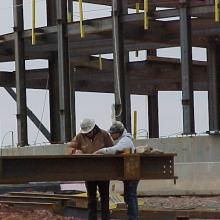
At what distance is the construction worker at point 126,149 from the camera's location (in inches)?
396

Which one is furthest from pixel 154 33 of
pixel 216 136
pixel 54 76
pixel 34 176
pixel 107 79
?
pixel 34 176

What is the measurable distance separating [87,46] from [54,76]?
1.90 meters

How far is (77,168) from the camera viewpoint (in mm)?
9656

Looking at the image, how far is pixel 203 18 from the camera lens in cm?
2339

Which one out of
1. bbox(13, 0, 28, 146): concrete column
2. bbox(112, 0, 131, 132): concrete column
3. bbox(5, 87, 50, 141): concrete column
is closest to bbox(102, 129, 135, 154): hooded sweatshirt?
bbox(112, 0, 131, 132): concrete column

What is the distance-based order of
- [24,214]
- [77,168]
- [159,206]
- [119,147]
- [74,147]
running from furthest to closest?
[159,206] < [24,214] < [74,147] < [119,147] < [77,168]

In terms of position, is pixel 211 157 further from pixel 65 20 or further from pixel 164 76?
pixel 164 76

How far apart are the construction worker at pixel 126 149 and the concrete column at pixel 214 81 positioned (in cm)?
1832

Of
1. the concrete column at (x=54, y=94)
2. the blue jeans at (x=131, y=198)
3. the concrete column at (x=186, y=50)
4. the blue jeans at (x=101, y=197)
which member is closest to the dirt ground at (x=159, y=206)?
the blue jeans at (x=101, y=197)

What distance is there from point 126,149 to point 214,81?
758 inches

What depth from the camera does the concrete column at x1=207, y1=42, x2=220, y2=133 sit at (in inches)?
1133

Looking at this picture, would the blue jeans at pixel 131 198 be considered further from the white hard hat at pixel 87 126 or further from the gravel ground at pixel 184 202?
the gravel ground at pixel 184 202

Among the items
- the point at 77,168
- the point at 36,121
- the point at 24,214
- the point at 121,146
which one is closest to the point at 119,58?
the point at 24,214

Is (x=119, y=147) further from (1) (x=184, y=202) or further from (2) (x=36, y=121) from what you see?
(2) (x=36, y=121)
